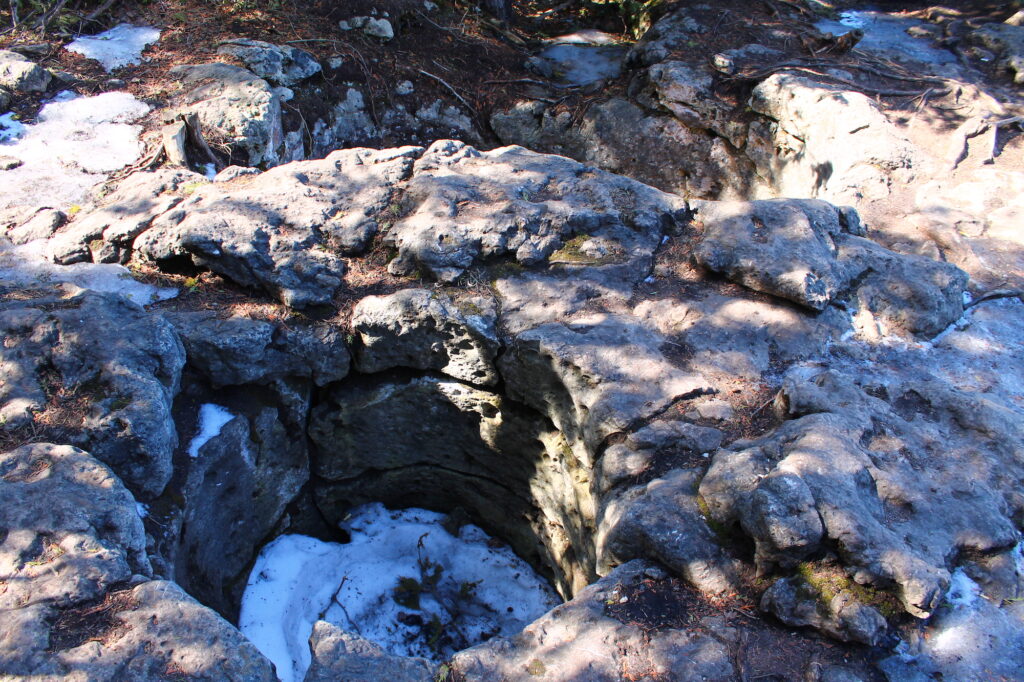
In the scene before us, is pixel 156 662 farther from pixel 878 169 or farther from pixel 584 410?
pixel 878 169

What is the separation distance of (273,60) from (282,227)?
411cm

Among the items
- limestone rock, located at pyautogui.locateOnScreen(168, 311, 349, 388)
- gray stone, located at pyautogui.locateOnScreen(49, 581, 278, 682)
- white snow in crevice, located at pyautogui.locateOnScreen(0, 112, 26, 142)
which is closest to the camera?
gray stone, located at pyautogui.locateOnScreen(49, 581, 278, 682)

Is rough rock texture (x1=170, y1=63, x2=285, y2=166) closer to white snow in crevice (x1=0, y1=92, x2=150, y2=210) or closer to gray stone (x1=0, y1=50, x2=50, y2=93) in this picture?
white snow in crevice (x1=0, y1=92, x2=150, y2=210)

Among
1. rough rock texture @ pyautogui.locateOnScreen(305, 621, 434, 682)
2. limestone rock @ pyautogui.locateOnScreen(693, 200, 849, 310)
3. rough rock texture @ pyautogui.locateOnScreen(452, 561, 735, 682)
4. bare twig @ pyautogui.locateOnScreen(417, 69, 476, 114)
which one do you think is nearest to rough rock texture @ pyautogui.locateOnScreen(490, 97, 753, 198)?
bare twig @ pyautogui.locateOnScreen(417, 69, 476, 114)

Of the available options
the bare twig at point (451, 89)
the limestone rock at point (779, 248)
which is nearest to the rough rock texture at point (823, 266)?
the limestone rock at point (779, 248)

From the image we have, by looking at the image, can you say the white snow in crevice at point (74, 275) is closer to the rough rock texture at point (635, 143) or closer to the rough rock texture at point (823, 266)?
the rough rock texture at point (823, 266)

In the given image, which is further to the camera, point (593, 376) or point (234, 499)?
point (234, 499)

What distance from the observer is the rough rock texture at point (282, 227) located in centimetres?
497

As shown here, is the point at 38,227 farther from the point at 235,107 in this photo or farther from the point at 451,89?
the point at 451,89

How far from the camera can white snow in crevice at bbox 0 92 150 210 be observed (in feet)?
19.5

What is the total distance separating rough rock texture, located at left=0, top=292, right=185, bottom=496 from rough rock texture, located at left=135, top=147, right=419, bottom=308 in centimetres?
96

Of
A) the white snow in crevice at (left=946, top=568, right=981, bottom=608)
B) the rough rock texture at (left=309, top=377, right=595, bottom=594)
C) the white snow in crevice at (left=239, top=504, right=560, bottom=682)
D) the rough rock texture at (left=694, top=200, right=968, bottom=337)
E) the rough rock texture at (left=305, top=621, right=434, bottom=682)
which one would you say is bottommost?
the white snow in crevice at (left=239, top=504, right=560, bottom=682)

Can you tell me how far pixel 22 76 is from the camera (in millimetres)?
7043

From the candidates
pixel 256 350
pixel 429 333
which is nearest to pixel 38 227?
pixel 256 350
